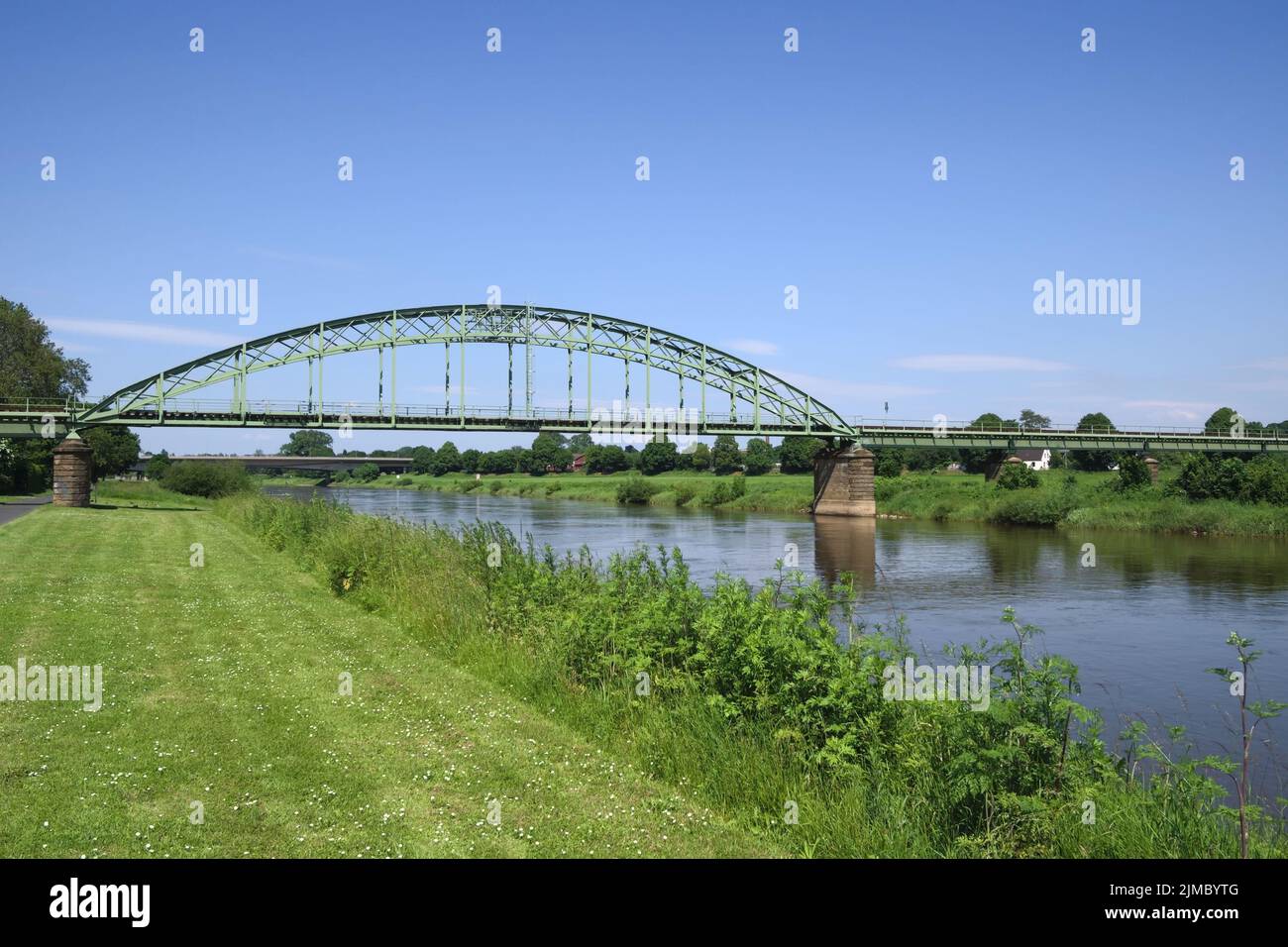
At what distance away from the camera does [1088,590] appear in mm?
29844

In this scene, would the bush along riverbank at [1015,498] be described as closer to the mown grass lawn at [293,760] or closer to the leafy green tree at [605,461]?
the leafy green tree at [605,461]

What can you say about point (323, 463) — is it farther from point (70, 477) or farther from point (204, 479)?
point (70, 477)

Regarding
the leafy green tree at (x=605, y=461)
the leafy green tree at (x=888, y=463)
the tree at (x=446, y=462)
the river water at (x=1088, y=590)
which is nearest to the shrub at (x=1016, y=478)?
the river water at (x=1088, y=590)

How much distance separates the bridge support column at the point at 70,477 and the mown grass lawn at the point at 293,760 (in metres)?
40.7

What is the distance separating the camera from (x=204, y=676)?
1191cm

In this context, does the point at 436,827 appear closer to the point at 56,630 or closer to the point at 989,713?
the point at 989,713

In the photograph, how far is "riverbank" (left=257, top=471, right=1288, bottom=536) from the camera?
185 feet

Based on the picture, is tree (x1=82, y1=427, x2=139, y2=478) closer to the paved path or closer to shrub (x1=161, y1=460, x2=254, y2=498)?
shrub (x1=161, y1=460, x2=254, y2=498)

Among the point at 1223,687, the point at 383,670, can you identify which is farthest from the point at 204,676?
the point at 1223,687

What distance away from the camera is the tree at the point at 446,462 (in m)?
157

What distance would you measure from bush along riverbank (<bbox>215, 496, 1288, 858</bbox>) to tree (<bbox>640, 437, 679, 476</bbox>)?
374 ft

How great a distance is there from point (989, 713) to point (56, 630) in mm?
13725

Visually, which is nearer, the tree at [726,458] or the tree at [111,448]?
the tree at [111,448]

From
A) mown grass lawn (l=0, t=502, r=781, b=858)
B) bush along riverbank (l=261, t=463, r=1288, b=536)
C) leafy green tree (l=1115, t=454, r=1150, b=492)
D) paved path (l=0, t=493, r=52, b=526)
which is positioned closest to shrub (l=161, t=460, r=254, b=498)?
paved path (l=0, t=493, r=52, b=526)
